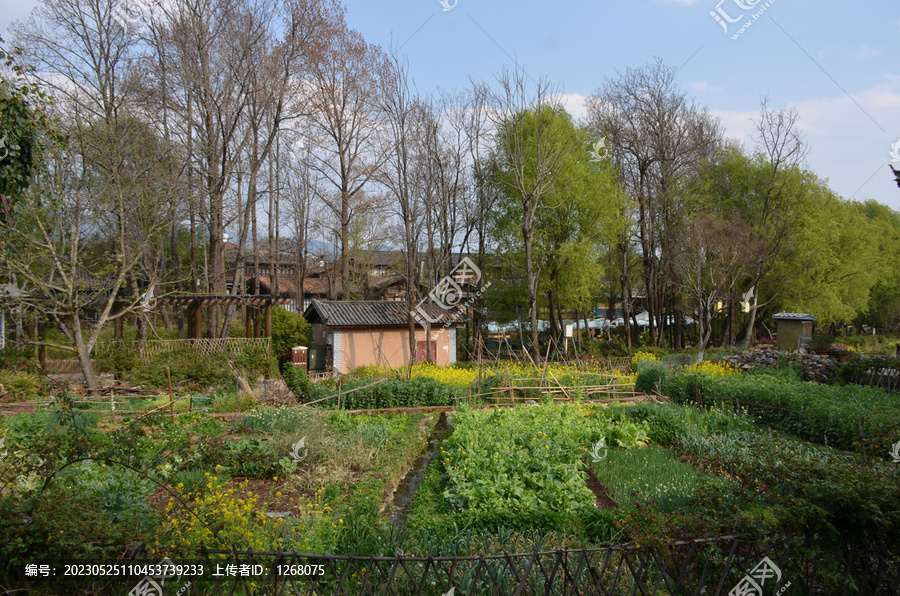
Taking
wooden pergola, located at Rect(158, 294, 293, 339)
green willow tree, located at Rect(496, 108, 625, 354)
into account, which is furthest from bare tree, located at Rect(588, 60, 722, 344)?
wooden pergola, located at Rect(158, 294, 293, 339)

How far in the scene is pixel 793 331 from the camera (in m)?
21.4

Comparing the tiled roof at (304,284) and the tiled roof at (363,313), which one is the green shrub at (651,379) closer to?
the tiled roof at (363,313)

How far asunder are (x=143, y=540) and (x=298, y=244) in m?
36.5

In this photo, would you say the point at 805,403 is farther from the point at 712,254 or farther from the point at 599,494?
the point at 712,254

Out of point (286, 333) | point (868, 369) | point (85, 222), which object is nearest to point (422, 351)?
point (286, 333)

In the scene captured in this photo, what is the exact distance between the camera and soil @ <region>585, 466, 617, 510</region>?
7.62m

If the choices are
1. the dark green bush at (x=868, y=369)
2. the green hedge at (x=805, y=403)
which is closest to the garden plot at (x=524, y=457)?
the green hedge at (x=805, y=403)

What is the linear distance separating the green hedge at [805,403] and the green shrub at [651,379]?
0.64m

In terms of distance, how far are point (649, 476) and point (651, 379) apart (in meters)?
8.44

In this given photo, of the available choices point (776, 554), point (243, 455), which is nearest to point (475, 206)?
point (243, 455)

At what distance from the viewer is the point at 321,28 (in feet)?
77.4

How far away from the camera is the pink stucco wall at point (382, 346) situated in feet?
77.8

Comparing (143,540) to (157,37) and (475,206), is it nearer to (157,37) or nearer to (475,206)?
(157,37)

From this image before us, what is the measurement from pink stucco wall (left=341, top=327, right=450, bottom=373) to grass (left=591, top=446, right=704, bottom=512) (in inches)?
A: 572
